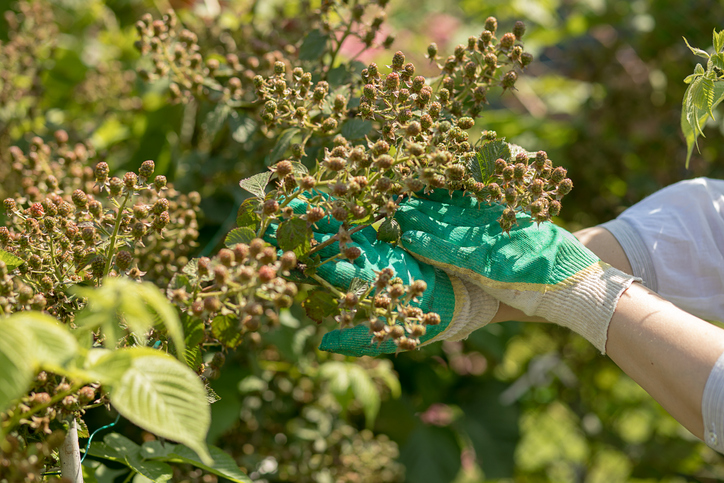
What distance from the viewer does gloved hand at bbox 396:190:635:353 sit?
108 cm

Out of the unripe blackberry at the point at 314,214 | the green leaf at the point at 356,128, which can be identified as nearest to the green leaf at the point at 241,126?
the green leaf at the point at 356,128

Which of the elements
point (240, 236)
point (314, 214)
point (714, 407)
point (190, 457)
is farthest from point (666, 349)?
point (190, 457)

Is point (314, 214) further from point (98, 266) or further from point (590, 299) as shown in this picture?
point (590, 299)

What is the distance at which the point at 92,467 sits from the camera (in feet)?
3.74

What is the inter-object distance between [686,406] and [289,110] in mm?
874

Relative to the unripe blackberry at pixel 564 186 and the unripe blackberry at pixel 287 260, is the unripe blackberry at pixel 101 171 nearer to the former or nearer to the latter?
the unripe blackberry at pixel 287 260

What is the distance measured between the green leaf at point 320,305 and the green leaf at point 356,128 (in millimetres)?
346

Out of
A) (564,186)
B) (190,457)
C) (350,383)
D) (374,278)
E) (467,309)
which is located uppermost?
(564,186)

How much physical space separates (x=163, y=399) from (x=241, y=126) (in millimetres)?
857

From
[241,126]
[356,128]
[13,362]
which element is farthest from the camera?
[241,126]

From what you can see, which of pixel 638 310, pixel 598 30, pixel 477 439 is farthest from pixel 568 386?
pixel 638 310

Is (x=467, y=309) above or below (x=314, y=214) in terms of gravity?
below

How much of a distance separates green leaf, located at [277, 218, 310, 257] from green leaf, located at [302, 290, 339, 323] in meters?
0.10

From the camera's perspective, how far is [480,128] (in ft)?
9.14
